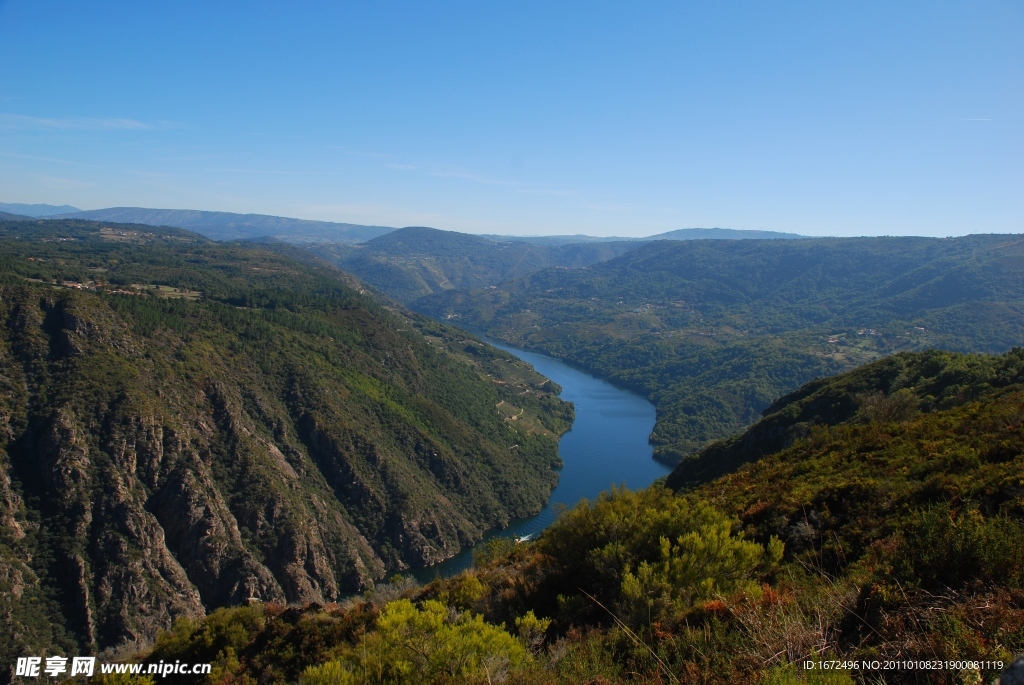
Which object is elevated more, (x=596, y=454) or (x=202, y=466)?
(x=202, y=466)

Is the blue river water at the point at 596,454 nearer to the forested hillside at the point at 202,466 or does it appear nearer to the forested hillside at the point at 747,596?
the forested hillside at the point at 202,466

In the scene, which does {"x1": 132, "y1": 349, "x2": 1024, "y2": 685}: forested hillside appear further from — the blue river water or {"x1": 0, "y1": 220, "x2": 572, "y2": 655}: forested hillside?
the blue river water

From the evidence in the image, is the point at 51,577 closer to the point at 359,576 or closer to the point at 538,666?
the point at 359,576

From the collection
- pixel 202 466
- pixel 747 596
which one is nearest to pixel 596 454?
pixel 202 466

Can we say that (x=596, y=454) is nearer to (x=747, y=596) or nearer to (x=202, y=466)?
(x=202, y=466)

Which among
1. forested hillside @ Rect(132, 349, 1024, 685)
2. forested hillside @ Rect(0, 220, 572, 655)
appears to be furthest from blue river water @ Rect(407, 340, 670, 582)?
forested hillside @ Rect(132, 349, 1024, 685)

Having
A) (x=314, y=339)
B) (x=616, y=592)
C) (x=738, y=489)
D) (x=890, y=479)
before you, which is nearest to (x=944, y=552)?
(x=616, y=592)
